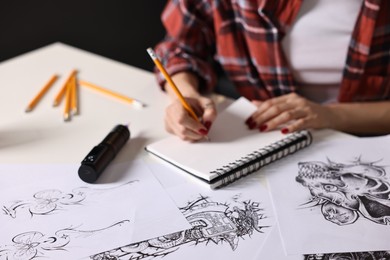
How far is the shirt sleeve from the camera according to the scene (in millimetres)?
1107

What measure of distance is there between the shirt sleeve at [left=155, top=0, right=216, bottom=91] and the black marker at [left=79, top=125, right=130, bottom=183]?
0.26 m

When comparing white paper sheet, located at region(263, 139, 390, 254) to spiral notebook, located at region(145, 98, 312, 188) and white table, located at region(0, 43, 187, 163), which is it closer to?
spiral notebook, located at region(145, 98, 312, 188)

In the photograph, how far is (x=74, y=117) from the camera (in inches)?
38.1

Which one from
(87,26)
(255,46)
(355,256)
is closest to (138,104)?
(255,46)

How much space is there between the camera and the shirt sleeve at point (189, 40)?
1.11 m

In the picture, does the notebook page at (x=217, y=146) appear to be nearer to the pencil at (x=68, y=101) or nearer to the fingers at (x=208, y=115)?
the fingers at (x=208, y=115)

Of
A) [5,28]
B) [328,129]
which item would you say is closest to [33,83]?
[328,129]

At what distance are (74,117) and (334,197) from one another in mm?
508

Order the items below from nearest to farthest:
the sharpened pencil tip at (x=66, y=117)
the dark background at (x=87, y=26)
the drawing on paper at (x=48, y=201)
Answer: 1. the drawing on paper at (x=48, y=201)
2. the sharpened pencil tip at (x=66, y=117)
3. the dark background at (x=87, y=26)

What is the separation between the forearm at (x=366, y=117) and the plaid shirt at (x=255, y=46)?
0.08m

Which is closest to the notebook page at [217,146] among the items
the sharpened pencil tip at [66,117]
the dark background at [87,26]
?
the sharpened pencil tip at [66,117]

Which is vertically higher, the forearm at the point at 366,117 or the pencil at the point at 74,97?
the pencil at the point at 74,97

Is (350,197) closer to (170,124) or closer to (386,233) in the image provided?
(386,233)

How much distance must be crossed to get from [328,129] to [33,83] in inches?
25.1
